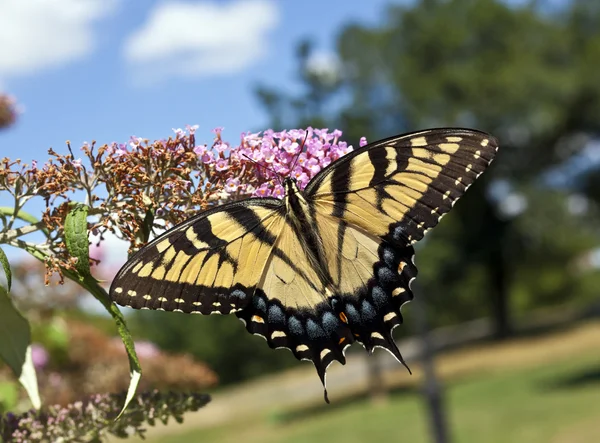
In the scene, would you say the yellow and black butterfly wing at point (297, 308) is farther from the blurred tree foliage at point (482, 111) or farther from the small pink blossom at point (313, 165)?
the blurred tree foliage at point (482, 111)

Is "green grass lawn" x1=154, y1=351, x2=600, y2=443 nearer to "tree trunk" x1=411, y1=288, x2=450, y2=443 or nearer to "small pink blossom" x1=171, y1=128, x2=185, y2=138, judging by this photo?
"tree trunk" x1=411, y1=288, x2=450, y2=443

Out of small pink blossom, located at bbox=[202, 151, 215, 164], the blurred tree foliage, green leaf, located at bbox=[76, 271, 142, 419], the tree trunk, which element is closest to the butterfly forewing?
small pink blossom, located at bbox=[202, 151, 215, 164]

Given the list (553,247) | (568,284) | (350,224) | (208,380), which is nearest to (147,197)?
(350,224)

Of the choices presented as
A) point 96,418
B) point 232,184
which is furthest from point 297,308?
point 96,418

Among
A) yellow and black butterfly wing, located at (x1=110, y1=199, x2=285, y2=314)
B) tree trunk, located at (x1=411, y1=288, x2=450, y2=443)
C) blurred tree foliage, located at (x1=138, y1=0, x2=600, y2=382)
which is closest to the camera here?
yellow and black butterfly wing, located at (x1=110, y1=199, x2=285, y2=314)

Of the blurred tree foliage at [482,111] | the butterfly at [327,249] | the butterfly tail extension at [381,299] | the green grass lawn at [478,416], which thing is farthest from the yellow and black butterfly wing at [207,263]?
the blurred tree foliage at [482,111]

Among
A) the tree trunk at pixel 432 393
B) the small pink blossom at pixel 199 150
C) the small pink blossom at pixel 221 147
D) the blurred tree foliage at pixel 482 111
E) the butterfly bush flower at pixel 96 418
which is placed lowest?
the butterfly bush flower at pixel 96 418

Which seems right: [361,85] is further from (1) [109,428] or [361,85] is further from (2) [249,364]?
(1) [109,428]
